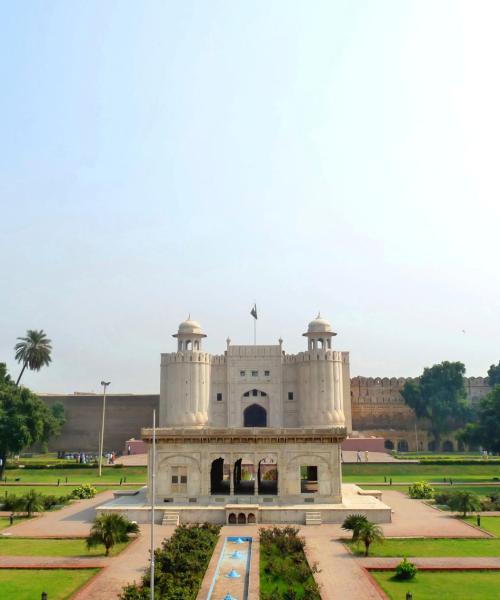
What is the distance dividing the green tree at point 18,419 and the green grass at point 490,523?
99.0 feet

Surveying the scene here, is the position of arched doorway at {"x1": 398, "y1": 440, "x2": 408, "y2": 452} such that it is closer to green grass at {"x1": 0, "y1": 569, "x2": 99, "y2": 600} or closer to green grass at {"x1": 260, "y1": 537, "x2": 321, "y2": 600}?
green grass at {"x1": 260, "y1": 537, "x2": 321, "y2": 600}

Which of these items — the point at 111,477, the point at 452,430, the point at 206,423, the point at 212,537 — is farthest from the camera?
the point at 452,430

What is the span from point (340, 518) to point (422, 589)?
10229 millimetres

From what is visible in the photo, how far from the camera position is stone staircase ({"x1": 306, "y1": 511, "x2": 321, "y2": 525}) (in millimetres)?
26159

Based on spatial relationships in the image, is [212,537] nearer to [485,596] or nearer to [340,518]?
[340,518]

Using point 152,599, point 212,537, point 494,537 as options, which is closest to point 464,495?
point 494,537

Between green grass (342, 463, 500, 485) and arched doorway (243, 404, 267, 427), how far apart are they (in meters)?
12.9

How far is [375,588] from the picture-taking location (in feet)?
54.1

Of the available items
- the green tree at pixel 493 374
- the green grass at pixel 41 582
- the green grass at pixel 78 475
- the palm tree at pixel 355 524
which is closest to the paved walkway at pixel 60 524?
the green grass at pixel 41 582

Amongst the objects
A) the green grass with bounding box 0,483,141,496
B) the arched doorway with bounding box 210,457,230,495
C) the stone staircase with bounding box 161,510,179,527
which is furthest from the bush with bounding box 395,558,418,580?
the green grass with bounding box 0,483,141,496

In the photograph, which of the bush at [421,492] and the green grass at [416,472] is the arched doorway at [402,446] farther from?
the bush at [421,492]

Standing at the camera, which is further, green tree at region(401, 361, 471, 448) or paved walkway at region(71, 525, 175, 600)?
green tree at region(401, 361, 471, 448)

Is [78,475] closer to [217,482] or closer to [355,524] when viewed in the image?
[217,482]

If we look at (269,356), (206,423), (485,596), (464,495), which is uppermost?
(269,356)
